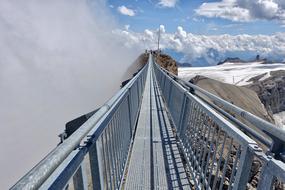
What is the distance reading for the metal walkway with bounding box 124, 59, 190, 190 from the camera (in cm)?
550

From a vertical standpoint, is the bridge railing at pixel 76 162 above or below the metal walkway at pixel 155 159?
above

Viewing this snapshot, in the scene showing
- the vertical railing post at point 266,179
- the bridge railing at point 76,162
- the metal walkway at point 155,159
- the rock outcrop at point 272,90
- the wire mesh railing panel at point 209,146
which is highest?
the bridge railing at point 76,162

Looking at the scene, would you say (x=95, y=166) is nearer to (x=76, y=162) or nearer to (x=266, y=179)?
(x=76, y=162)

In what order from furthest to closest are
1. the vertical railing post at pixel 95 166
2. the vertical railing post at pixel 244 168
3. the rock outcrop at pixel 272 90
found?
1. the rock outcrop at pixel 272 90
2. the vertical railing post at pixel 95 166
3. the vertical railing post at pixel 244 168

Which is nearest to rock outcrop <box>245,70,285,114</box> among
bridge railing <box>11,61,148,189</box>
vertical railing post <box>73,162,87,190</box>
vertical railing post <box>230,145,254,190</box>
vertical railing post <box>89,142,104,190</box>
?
bridge railing <box>11,61,148,189</box>

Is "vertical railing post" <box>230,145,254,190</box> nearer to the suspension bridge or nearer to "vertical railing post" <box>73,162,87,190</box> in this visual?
the suspension bridge

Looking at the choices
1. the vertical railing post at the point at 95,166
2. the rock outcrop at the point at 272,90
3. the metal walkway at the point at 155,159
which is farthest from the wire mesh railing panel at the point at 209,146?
the rock outcrop at the point at 272,90

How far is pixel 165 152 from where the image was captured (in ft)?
23.5

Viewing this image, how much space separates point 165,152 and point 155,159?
565mm

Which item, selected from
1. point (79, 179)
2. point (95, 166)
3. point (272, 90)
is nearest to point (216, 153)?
point (95, 166)

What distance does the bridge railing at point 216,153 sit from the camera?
2455 mm

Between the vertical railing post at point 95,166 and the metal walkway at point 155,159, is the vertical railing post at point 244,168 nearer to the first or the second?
the vertical railing post at point 95,166

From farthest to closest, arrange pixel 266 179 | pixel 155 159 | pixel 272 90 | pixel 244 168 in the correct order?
pixel 272 90
pixel 155 159
pixel 244 168
pixel 266 179

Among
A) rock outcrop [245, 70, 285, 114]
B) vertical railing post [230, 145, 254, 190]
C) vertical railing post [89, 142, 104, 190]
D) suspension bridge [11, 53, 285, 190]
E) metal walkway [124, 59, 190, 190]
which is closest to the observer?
suspension bridge [11, 53, 285, 190]
